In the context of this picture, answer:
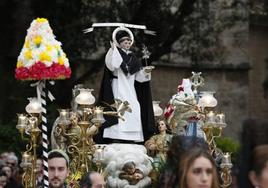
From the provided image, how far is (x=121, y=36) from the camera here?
1370 cm

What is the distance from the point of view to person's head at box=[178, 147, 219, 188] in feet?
23.3

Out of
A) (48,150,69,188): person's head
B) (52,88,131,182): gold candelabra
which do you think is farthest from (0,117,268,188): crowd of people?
(52,88,131,182): gold candelabra

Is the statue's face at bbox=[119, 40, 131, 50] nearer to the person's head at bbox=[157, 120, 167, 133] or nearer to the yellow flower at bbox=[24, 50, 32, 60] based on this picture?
the person's head at bbox=[157, 120, 167, 133]

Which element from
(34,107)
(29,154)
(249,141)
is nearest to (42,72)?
(34,107)

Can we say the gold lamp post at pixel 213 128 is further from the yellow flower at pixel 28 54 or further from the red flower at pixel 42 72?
the yellow flower at pixel 28 54

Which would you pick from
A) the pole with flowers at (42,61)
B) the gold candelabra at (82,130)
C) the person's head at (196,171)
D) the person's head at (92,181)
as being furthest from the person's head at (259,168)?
the pole with flowers at (42,61)

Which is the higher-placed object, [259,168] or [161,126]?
[259,168]

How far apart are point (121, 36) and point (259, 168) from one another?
708 centimetres

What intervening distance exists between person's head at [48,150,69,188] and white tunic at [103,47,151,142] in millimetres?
2033

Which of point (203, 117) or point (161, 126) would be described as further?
point (161, 126)

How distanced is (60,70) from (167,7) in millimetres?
11085

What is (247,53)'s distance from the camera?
3091 cm

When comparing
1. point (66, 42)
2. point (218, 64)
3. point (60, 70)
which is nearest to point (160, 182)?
point (60, 70)

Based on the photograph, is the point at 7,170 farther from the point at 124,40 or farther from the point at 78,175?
the point at 124,40
